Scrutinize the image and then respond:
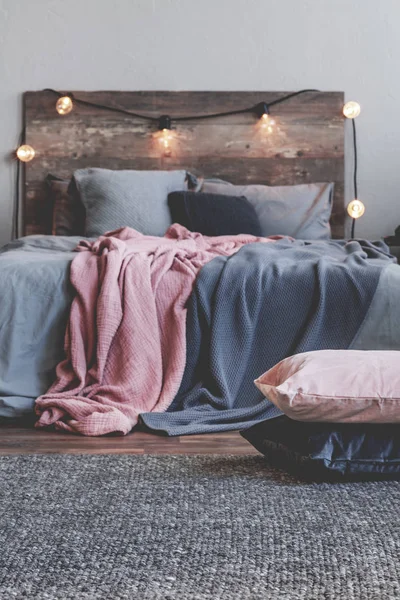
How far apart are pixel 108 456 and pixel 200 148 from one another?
3.39 meters

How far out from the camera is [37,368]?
2.81 meters

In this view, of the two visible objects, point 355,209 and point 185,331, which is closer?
point 185,331

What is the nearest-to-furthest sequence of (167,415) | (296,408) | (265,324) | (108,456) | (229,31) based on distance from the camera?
(296,408)
(108,456)
(167,415)
(265,324)
(229,31)

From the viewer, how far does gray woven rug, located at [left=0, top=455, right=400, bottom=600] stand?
1.12 m

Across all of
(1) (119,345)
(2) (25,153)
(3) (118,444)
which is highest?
(2) (25,153)

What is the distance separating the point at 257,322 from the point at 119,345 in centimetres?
48

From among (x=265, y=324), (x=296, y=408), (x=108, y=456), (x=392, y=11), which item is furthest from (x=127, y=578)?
(x=392, y=11)

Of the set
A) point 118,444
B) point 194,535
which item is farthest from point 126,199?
point 194,535

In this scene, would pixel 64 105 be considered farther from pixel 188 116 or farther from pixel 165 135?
pixel 188 116

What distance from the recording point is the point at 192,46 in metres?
5.05

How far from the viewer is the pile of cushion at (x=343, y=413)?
159 centimetres

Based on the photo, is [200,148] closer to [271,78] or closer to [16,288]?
[271,78]

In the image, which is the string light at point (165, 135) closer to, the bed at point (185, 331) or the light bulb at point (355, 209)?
the light bulb at point (355, 209)

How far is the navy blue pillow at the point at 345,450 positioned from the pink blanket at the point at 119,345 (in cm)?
98
